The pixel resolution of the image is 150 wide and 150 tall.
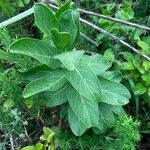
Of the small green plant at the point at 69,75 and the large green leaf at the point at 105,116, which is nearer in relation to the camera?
the small green plant at the point at 69,75

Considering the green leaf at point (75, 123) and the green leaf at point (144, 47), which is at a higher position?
the green leaf at point (144, 47)

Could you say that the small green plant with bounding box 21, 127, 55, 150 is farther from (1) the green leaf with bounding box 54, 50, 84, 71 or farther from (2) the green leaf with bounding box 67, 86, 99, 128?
(1) the green leaf with bounding box 54, 50, 84, 71

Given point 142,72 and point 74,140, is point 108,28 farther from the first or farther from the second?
point 74,140

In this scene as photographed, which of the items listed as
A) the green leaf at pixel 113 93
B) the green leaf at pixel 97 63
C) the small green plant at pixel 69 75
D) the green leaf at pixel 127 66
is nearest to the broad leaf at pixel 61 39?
the small green plant at pixel 69 75

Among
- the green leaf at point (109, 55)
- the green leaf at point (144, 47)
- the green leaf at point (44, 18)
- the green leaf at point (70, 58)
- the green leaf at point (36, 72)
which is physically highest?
the green leaf at point (44, 18)

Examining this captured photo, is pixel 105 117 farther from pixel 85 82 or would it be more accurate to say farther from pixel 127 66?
pixel 127 66

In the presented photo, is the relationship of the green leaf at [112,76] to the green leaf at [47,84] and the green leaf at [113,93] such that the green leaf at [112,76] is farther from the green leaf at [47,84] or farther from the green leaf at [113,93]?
the green leaf at [47,84]

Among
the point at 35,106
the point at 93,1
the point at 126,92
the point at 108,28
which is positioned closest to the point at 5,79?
the point at 35,106

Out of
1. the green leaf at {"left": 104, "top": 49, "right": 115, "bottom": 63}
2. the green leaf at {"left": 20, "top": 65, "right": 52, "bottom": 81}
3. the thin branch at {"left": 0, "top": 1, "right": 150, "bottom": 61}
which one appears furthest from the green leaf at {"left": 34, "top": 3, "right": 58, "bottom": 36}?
the green leaf at {"left": 104, "top": 49, "right": 115, "bottom": 63}
